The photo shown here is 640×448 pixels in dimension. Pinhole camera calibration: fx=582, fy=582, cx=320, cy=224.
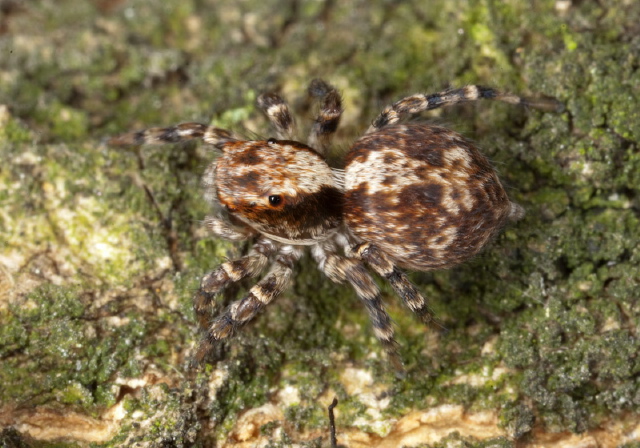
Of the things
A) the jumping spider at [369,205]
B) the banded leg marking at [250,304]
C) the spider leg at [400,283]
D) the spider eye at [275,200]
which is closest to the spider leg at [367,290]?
the jumping spider at [369,205]

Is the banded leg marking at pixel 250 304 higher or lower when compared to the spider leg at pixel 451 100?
lower

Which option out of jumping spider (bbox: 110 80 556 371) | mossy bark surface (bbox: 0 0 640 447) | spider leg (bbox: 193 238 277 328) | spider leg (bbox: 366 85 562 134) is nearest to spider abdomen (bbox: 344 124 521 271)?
jumping spider (bbox: 110 80 556 371)

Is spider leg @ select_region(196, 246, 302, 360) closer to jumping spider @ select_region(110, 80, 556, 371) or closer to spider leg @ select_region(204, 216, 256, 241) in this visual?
jumping spider @ select_region(110, 80, 556, 371)

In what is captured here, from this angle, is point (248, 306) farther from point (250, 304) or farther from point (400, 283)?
point (400, 283)

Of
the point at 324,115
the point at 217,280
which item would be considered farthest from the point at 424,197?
the point at 217,280

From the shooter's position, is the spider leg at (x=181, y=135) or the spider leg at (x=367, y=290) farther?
the spider leg at (x=181, y=135)

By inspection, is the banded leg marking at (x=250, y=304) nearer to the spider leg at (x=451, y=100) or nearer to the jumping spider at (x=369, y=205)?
the jumping spider at (x=369, y=205)

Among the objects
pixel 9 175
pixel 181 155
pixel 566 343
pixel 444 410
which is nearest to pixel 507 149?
pixel 566 343
